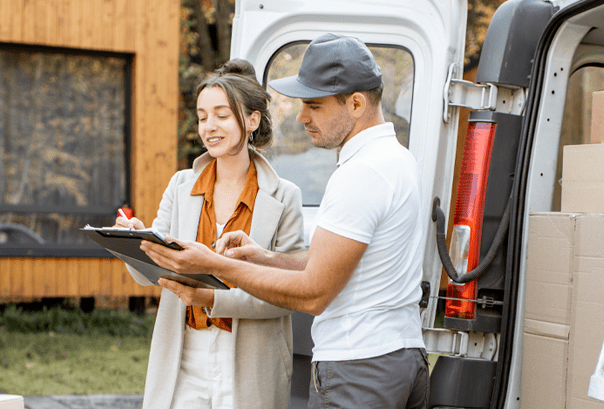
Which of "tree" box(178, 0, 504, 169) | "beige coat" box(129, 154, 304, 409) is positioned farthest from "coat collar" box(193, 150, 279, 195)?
"tree" box(178, 0, 504, 169)

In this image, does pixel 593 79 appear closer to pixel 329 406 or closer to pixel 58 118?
pixel 329 406

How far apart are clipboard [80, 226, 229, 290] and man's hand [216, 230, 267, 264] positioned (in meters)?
0.12

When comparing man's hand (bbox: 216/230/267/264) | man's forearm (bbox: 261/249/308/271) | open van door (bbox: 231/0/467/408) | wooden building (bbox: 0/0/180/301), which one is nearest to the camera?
man's hand (bbox: 216/230/267/264)

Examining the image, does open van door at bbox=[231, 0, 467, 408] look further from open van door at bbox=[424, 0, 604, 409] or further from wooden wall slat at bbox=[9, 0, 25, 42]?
wooden wall slat at bbox=[9, 0, 25, 42]

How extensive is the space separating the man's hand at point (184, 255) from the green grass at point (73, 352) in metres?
4.33

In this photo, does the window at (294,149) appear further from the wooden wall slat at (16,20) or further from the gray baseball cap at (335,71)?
the wooden wall slat at (16,20)

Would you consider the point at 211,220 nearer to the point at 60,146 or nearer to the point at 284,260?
the point at 284,260

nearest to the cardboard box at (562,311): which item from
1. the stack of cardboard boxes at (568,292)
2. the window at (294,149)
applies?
the stack of cardboard boxes at (568,292)

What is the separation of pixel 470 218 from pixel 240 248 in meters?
0.93

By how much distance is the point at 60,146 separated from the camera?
895 cm

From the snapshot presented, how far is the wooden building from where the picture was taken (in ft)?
27.3

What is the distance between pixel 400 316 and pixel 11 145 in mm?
7928

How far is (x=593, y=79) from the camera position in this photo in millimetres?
3148

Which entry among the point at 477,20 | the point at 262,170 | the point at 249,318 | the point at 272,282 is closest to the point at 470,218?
the point at 262,170
